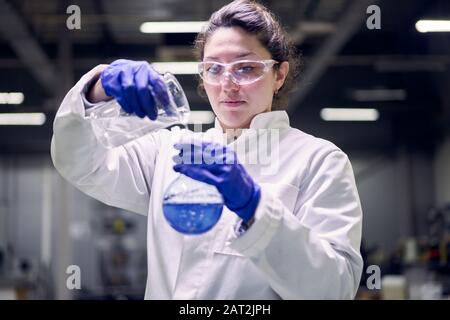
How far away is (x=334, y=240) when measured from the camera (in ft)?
2.77

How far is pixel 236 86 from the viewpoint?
880 mm

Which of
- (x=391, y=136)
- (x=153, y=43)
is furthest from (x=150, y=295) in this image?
(x=391, y=136)

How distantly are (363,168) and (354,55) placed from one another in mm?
2958

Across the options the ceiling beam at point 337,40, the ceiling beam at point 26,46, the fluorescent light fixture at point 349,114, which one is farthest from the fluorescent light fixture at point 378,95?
the ceiling beam at point 26,46

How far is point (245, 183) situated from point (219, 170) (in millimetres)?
30

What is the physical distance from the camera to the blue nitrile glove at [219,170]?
0.72 meters

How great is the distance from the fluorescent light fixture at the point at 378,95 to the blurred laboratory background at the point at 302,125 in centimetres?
2

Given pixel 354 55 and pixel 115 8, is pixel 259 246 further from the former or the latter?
pixel 354 55

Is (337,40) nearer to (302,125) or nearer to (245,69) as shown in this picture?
(302,125)

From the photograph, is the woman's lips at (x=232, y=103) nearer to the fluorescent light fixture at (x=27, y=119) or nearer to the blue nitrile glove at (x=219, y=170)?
the blue nitrile glove at (x=219, y=170)

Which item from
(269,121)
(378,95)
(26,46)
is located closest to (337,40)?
(26,46)

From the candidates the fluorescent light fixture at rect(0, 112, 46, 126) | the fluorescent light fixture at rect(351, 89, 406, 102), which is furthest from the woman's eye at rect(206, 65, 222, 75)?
the fluorescent light fixture at rect(351, 89, 406, 102)

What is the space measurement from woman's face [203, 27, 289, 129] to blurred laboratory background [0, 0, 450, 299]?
217cm

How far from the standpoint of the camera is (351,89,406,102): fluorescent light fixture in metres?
7.42
